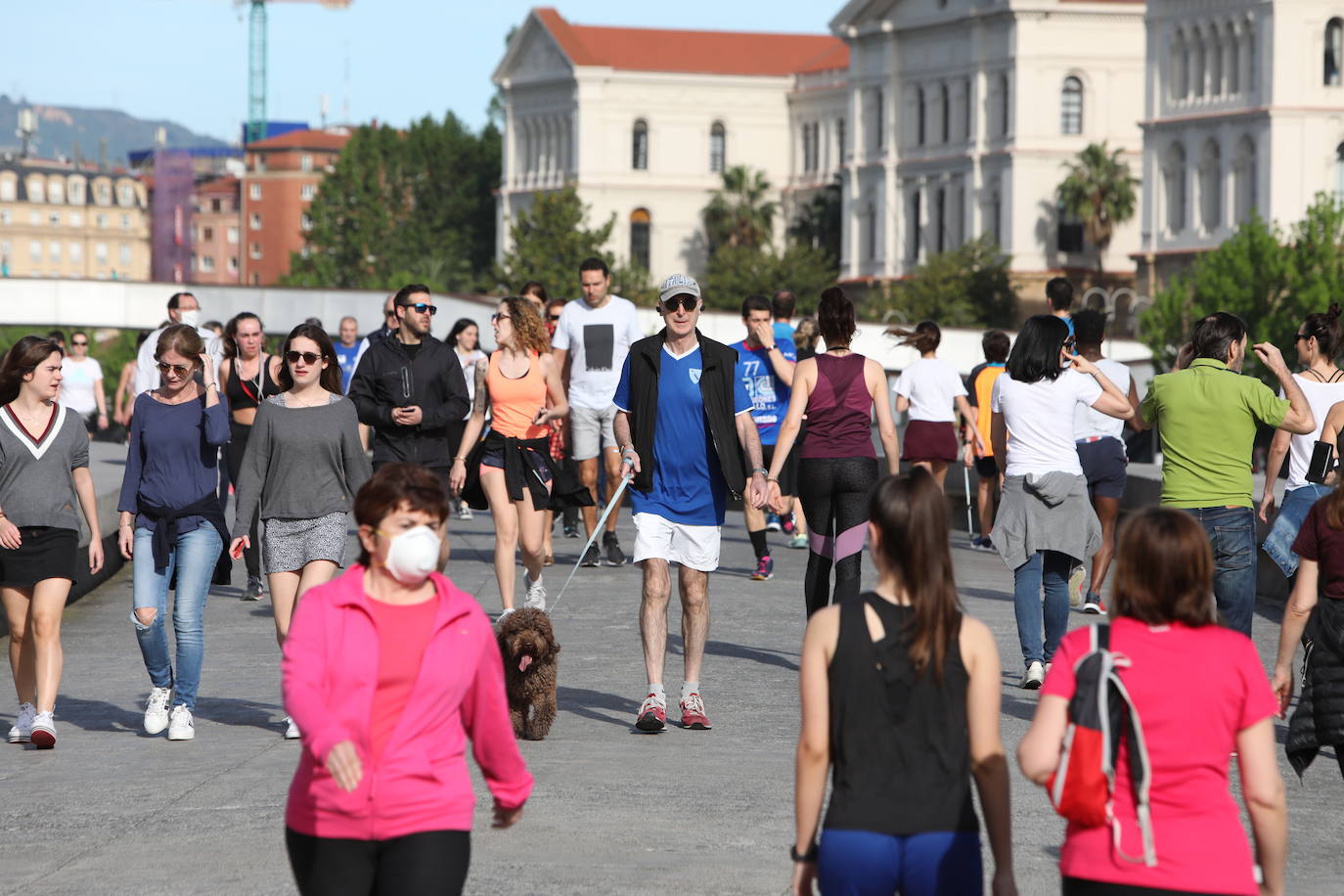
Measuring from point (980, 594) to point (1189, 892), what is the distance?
36.1 feet

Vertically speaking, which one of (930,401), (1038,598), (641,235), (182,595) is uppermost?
(641,235)

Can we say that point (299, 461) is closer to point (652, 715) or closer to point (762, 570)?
point (652, 715)

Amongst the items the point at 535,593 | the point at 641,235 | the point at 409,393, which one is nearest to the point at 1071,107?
the point at 641,235

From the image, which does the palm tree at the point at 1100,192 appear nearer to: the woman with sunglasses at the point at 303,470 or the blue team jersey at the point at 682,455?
the blue team jersey at the point at 682,455

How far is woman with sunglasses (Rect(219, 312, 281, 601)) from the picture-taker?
13109mm

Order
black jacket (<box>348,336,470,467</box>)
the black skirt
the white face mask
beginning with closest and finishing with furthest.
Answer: the white face mask < the black skirt < black jacket (<box>348,336,470,467</box>)

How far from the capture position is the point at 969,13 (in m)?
101

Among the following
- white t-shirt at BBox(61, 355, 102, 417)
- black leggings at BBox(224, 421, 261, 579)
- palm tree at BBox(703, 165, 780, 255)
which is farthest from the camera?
palm tree at BBox(703, 165, 780, 255)

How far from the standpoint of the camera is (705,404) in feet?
31.4

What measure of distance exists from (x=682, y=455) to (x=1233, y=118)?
78674 millimetres

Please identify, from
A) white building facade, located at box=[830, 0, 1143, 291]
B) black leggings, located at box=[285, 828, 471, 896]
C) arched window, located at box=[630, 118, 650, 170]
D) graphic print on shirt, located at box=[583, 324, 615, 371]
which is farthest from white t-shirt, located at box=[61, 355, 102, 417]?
arched window, located at box=[630, 118, 650, 170]

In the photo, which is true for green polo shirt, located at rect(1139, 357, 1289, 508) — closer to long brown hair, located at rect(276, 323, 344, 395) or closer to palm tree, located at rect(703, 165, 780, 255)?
long brown hair, located at rect(276, 323, 344, 395)

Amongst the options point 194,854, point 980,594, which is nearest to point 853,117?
point 980,594

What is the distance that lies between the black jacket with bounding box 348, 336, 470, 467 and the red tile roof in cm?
11765
